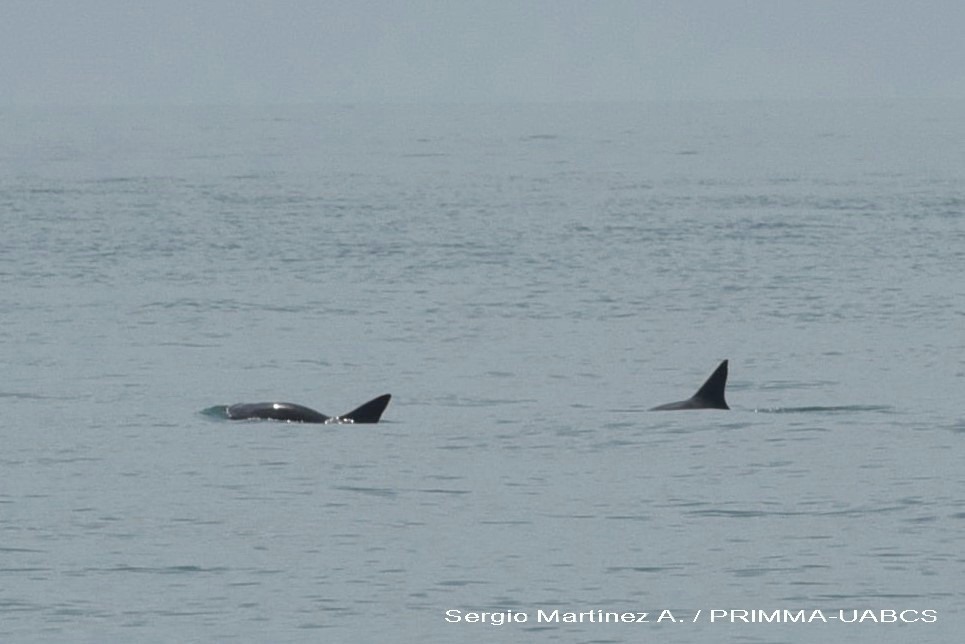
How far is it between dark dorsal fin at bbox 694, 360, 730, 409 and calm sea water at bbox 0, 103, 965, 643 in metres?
0.22

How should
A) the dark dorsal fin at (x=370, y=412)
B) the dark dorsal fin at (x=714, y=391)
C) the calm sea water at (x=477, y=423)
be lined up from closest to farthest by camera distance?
the calm sea water at (x=477, y=423) < the dark dorsal fin at (x=370, y=412) < the dark dorsal fin at (x=714, y=391)

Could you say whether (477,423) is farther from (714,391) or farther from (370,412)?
(714,391)

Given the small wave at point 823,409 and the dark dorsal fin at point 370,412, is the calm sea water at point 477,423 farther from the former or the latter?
the dark dorsal fin at point 370,412

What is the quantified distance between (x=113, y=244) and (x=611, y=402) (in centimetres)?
2192

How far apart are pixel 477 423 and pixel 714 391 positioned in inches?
106

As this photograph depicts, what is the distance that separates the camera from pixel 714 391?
25.8 m

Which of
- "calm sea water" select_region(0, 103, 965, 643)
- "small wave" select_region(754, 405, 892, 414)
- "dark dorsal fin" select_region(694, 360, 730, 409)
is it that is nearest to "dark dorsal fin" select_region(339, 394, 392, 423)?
"calm sea water" select_region(0, 103, 965, 643)

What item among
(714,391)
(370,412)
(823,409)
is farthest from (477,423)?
(823,409)

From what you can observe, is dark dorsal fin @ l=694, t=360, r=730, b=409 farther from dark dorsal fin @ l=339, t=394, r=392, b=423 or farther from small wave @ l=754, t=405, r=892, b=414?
dark dorsal fin @ l=339, t=394, r=392, b=423

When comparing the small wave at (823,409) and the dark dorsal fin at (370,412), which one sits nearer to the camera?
the dark dorsal fin at (370,412)

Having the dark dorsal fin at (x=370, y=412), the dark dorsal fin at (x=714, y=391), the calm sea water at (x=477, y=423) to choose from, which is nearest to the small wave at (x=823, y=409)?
the calm sea water at (x=477, y=423)

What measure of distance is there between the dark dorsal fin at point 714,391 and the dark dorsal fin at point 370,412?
3.39 metres

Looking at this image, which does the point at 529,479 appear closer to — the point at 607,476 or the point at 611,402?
the point at 607,476

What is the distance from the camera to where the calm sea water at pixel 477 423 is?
1692 centimetres
